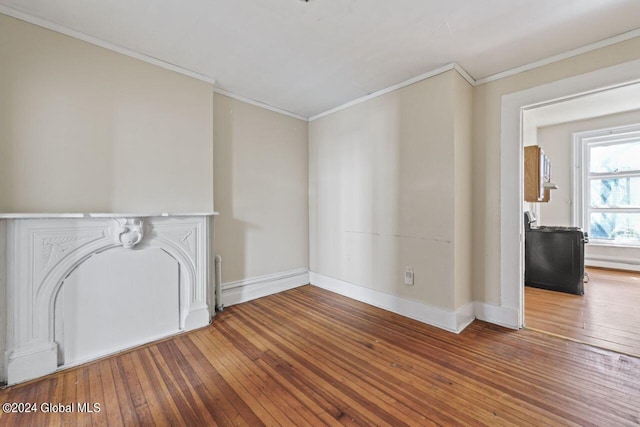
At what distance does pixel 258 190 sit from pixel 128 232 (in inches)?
60.1

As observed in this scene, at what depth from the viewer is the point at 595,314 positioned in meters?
2.75

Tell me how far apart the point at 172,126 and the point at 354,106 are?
207cm

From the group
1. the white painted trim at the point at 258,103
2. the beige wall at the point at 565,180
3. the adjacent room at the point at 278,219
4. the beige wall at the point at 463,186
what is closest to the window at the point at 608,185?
the beige wall at the point at 565,180

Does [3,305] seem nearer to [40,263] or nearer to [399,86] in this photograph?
[40,263]

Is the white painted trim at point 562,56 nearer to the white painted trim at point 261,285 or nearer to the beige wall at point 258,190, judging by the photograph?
the beige wall at point 258,190

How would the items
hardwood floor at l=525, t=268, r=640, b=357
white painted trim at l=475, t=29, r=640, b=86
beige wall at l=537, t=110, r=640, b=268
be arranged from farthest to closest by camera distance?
beige wall at l=537, t=110, r=640, b=268, hardwood floor at l=525, t=268, r=640, b=357, white painted trim at l=475, t=29, r=640, b=86

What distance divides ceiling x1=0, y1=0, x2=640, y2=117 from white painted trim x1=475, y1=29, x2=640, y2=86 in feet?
0.12

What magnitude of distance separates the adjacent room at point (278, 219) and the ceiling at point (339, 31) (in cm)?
2

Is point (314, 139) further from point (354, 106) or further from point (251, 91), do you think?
point (251, 91)

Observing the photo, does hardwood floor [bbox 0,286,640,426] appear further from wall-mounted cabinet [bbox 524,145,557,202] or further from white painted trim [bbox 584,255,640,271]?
white painted trim [bbox 584,255,640,271]

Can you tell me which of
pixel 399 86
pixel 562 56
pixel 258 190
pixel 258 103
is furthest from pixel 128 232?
pixel 562 56

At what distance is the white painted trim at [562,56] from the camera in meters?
2.00

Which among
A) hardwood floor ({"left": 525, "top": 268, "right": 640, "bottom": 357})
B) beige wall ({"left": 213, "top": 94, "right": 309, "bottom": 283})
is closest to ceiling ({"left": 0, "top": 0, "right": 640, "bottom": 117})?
beige wall ({"left": 213, "top": 94, "right": 309, "bottom": 283})

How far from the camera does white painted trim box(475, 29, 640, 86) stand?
78.8 inches
